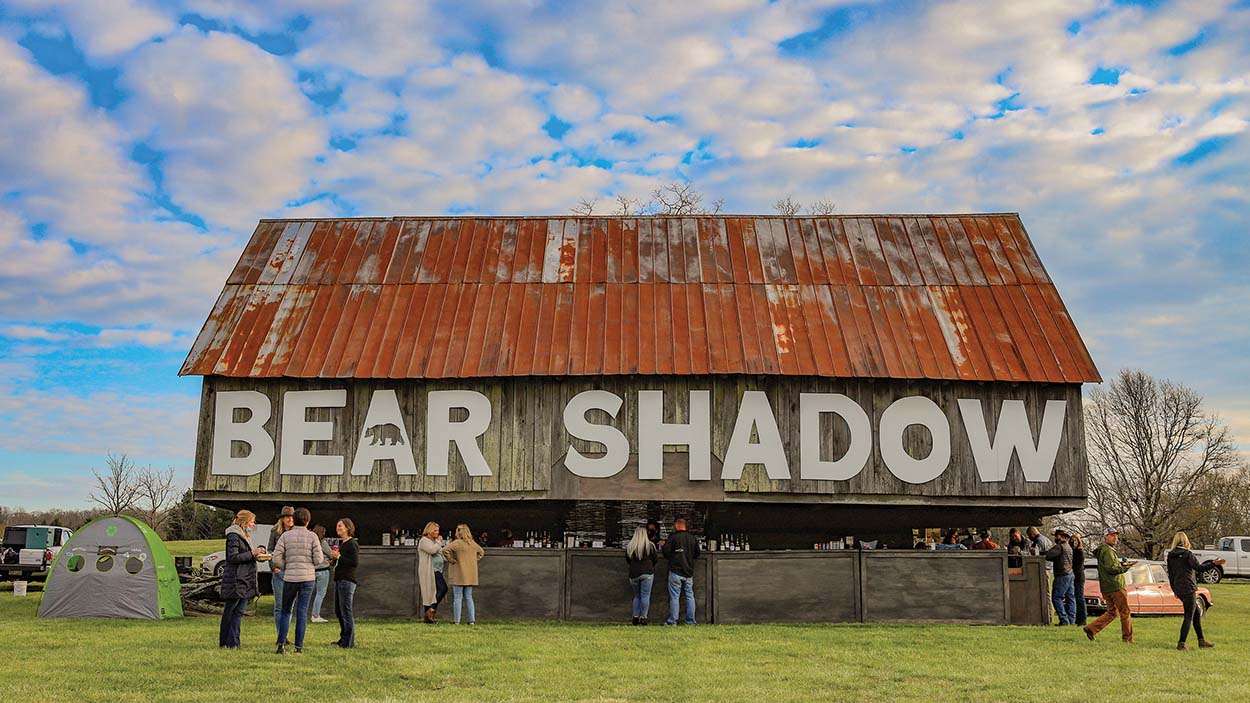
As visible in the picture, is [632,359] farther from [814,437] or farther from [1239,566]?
[1239,566]

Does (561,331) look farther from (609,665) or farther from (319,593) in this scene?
(609,665)

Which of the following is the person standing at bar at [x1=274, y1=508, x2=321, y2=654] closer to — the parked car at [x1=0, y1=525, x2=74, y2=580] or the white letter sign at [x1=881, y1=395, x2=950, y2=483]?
the white letter sign at [x1=881, y1=395, x2=950, y2=483]

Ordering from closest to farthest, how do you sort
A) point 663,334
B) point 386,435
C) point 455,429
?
point 455,429, point 386,435, point 663,334

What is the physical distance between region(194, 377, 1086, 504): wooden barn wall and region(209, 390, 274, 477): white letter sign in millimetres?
148

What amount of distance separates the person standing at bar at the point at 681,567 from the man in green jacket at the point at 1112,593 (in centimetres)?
642

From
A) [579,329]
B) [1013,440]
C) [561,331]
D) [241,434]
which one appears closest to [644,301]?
[579,329]

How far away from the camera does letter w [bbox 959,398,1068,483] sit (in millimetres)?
21766

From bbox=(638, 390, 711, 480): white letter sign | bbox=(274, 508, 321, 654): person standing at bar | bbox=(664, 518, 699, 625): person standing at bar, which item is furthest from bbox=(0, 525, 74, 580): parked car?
bbox=(664, 518, 699, 625): person standing at bar

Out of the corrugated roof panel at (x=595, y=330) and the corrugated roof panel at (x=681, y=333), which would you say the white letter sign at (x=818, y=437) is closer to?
the corrugated roof panel at (x=681, y=333)

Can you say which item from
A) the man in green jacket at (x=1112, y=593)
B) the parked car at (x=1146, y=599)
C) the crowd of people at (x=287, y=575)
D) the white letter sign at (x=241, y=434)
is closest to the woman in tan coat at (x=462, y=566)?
the crowd of people at (x=287, y=575)

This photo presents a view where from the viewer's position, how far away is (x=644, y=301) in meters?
23.5

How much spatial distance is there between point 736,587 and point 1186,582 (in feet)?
24.0

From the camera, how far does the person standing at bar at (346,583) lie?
47.3ft

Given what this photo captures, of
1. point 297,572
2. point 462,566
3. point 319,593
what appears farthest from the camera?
point 319,593
